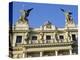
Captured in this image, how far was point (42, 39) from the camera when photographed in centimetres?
260

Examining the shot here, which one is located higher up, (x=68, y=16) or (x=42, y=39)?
(x=68, y=16)

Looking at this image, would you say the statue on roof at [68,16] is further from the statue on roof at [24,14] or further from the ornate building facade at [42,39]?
the statue on roof at [24,14]

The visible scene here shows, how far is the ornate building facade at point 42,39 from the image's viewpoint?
8.18ft

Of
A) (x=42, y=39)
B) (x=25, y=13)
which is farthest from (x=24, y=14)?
(x=42, y=39)

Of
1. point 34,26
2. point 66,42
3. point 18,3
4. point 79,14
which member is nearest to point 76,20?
point 79,14

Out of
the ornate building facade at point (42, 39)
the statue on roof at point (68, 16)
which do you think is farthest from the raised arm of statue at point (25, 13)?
the statue on roof at point (68, 16)

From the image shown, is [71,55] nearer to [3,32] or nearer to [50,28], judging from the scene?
[50,28]

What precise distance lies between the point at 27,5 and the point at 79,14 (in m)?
0.70

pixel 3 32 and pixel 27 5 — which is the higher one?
pixel 27 5

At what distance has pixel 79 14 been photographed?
2.78m

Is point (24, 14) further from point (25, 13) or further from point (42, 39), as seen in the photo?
point (42, 39)

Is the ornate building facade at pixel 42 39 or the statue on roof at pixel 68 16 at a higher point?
the statue on roof at pixel 68 16

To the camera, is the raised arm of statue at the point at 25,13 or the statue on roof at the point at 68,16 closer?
the raised arm of statue at the point at 25,13

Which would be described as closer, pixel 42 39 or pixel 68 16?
pixel 42 39
